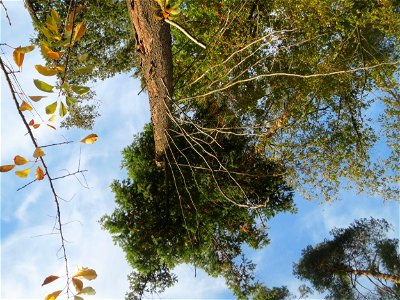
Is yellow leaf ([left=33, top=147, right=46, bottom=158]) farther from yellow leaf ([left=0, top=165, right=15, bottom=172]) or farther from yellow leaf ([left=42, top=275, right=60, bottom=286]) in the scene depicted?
yellow leaf ([left=42, top=275, right=60, bottom=286])

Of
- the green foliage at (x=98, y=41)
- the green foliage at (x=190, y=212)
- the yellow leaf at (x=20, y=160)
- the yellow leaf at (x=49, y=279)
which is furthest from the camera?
the green foliage at (x=98, y=41)

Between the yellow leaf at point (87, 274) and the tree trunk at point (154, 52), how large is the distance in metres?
2.38

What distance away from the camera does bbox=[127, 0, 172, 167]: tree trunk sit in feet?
10.7

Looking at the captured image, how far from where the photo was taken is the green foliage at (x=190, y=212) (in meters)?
6.58

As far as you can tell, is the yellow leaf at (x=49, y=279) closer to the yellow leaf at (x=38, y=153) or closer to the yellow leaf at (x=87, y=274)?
Answer: the yellow leaf at (x=87, y=274)

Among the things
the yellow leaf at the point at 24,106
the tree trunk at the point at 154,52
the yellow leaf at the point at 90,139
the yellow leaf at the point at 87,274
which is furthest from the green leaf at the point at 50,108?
the tree trunk at the point at 154,52

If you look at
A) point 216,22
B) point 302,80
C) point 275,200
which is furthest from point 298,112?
point 216,22

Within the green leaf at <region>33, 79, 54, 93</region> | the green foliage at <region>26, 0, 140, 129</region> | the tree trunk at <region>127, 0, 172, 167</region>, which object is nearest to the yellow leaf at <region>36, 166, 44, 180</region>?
the green leaf at <region>33, 79, 54, 93</region>

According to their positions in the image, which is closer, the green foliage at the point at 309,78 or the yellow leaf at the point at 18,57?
the yellow leaf at the point at 18,57

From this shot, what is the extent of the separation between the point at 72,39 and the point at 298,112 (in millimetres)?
7033

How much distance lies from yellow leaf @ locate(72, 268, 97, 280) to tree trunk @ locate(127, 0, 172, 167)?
2.38 metres

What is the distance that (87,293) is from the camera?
1.35 metres

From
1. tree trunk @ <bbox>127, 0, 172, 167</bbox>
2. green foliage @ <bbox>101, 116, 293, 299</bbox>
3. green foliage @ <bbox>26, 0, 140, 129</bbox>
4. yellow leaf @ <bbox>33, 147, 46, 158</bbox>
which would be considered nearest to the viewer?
yellow leaf @ <bbox>33, 147, 46, 158</bbox>

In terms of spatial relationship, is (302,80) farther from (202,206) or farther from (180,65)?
(202,206)
